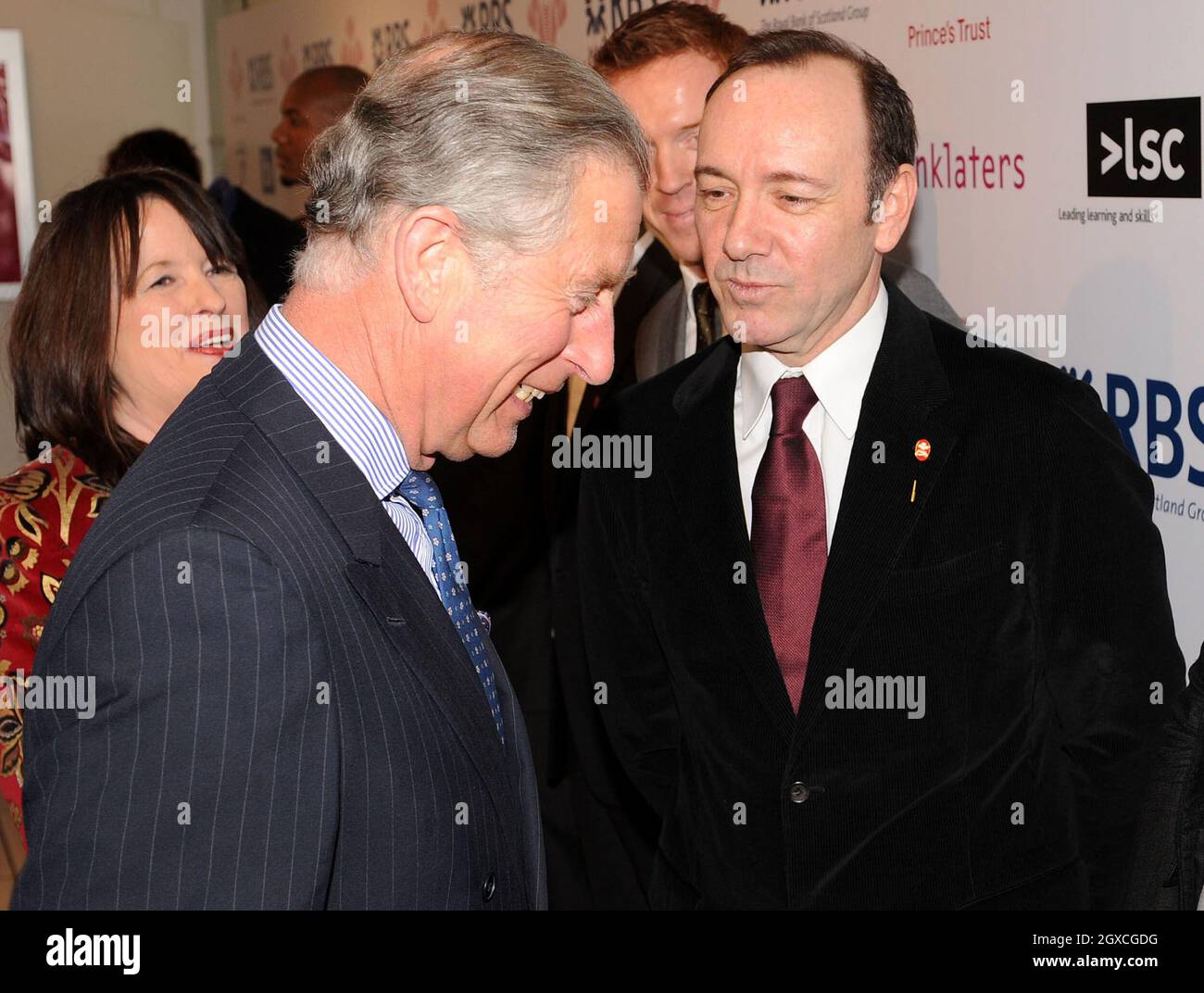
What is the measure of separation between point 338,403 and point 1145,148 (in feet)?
6.18

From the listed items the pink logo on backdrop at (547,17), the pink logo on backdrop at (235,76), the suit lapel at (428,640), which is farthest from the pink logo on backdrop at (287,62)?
the suit lapel at (428,640)

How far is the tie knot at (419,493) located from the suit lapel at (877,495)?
655mm

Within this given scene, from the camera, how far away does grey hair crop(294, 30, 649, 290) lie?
1205mm

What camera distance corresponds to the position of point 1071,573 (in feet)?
5.90

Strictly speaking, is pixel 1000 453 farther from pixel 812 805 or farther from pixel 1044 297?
pixel 1044 297

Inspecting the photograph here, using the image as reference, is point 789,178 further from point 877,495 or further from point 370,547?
point 370,547

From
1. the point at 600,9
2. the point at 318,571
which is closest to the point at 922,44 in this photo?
the point at 600,9

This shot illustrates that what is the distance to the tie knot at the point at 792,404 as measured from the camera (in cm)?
195

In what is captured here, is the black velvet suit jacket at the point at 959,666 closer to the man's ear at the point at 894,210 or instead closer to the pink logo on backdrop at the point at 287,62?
the man's ear at the point at 894,210

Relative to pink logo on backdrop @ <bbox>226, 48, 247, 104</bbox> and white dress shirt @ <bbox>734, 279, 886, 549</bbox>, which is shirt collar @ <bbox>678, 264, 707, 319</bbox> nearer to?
white dress shirt @ <bbox>734, 279, 886, 549</bbox>

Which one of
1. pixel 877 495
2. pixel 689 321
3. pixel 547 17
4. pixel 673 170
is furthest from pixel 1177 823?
pixel 547 17

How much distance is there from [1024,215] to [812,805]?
1.58 m

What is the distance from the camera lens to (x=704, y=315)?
266 centimetres

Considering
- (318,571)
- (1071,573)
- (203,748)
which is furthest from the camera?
(1071,573)
